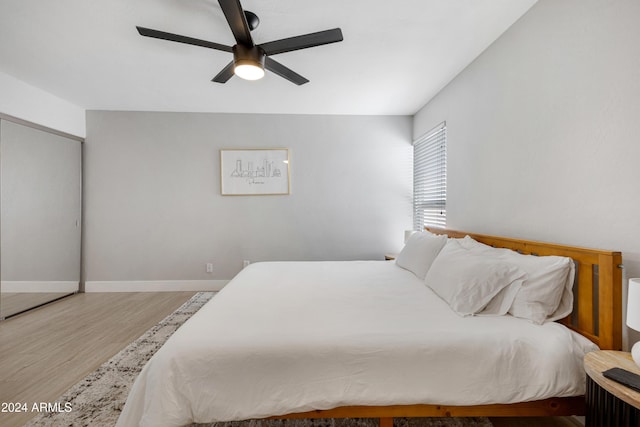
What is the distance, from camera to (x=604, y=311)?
1.25 meters

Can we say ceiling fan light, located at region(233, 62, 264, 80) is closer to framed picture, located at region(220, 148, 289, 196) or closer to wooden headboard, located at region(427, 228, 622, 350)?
framed picture, located at region(220, 148, 289, 196)

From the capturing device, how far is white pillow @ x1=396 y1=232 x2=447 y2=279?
2252 mm

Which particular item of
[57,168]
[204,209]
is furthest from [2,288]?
[204,209]

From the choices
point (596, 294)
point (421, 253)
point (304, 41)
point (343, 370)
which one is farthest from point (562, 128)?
point (343, 370)

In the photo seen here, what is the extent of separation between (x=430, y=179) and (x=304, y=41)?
7.94ft

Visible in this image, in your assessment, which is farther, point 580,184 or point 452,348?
point 580,184

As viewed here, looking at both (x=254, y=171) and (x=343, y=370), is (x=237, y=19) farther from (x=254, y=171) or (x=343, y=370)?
(x=254, y=171)

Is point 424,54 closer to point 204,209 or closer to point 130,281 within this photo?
point 204,209

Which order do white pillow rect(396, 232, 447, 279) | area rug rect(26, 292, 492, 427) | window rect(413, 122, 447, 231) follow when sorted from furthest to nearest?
window rect(413, 122, 447, 231) → white pillow rect(396, 232, 447, 279) → area rug rect(26, 292, 492, 427)

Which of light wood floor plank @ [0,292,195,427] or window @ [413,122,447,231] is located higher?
window @ [413,122,447,231]

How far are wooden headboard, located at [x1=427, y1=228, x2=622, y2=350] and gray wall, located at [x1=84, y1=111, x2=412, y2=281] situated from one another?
8.12 ft

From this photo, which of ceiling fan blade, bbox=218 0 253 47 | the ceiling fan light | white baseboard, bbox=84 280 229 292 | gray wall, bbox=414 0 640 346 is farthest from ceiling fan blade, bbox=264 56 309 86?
white baseboard, bbox=84 280 229 292

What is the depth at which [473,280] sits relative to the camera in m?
1.57

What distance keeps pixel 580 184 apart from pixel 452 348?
1.18m
